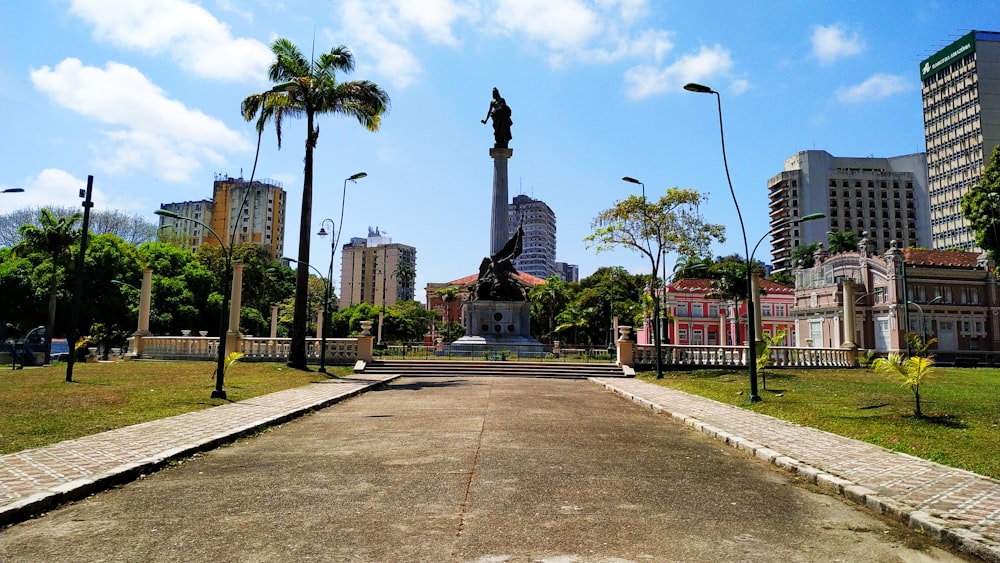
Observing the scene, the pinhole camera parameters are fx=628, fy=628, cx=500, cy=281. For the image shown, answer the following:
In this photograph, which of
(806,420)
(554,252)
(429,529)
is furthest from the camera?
(554,252)

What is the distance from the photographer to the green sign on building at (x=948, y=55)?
85.9m

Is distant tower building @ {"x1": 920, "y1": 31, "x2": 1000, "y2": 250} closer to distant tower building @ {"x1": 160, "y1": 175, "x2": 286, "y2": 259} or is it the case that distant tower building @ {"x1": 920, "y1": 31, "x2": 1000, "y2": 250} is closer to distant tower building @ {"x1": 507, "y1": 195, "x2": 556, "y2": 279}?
distant tower building @ {"x1": 507, "y1": 195, "x2": 556, "y2": 279}

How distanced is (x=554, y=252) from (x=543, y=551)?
174184 mm

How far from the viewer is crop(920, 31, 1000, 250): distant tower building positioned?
84375 mm

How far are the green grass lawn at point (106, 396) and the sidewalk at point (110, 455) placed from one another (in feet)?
1.83

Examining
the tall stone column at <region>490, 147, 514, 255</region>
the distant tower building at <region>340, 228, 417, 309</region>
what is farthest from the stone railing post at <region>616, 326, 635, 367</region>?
the distant tower building at <region>340, 228, 417, 309</region>

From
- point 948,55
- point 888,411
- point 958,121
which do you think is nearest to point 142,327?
point 888,411

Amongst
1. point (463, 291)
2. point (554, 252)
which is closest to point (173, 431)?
point (463, 291)

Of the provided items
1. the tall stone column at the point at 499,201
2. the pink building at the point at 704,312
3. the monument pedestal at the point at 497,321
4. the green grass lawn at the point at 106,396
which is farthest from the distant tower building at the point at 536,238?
the green grass lawn at the point at 106,396

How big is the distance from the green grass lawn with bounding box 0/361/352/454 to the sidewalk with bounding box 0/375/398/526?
1.83 feet

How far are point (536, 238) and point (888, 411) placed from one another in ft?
508

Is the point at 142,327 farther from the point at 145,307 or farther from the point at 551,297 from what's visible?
the point at 551,297

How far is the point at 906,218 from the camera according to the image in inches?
4491

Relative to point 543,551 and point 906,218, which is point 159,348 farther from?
point 906,218
